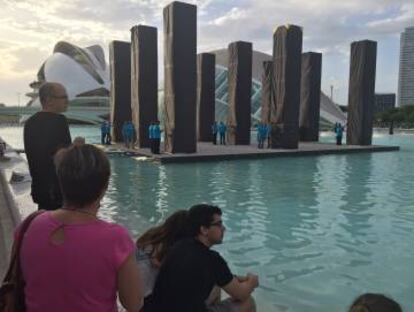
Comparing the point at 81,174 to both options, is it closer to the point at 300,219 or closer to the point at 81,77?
the point at 300,219

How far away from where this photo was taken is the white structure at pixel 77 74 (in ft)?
212

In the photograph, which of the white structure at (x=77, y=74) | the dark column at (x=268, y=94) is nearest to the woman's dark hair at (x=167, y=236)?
the dark column at (x=268, y=94)

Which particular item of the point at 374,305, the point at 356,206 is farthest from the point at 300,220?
the point at 374,305

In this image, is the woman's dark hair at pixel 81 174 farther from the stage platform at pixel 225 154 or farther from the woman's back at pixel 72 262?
the stage platform at pixel 225 154

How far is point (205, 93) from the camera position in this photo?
83.9ft

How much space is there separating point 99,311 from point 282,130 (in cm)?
1841

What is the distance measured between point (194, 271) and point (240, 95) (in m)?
21.0

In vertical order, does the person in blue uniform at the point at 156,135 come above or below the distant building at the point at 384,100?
below

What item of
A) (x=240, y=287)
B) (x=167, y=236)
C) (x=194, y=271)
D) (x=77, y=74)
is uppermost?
(x=77, y=74)

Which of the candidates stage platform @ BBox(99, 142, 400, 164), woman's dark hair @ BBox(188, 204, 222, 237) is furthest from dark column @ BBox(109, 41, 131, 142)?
woman's dark hair @ BBox(188, 204, 222, 237)

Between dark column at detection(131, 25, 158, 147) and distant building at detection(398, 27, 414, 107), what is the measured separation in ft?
444

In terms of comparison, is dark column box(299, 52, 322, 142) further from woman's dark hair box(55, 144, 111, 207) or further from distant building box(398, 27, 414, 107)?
distant building box(398, 27, 414, 107)

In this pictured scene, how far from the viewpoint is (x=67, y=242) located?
1538 millimetres

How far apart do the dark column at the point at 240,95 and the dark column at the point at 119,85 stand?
16.8 ft
